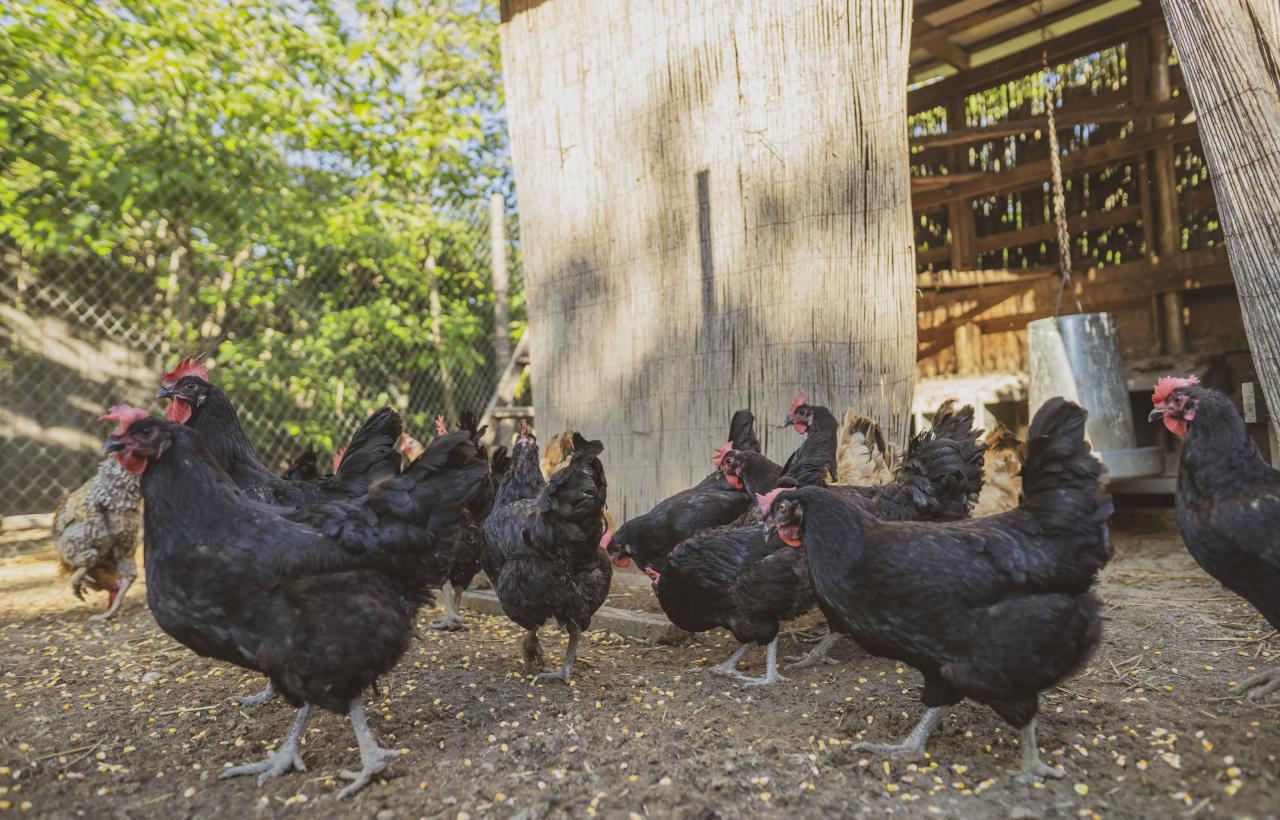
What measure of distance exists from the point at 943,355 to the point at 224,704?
25.3 ft

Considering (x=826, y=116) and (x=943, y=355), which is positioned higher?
(x=826, y=116)

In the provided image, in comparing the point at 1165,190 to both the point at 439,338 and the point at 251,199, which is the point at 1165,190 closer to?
the point at 439,338

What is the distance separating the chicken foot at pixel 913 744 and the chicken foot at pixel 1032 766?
0.91ft

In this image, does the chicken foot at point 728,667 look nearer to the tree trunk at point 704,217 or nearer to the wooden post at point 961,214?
the tree trunk at point 704,217

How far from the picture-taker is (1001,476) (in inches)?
185

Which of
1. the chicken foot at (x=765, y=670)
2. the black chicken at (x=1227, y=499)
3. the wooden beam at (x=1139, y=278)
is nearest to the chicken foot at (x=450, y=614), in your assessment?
the chicken foot at (x=765, y=670)

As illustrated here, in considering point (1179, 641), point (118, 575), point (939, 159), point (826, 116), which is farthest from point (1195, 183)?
point (118, 575)

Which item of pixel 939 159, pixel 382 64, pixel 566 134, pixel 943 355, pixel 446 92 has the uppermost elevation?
pixel 446 92

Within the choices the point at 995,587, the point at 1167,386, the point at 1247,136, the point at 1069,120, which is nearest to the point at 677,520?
the point at 995,587

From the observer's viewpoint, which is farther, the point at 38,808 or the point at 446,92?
the point at 446,92

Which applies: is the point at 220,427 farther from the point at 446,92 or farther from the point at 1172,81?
the point at 446,92

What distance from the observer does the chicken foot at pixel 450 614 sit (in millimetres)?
4695

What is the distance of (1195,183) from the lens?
274 inches

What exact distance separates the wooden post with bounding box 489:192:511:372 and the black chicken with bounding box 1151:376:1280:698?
238 inches
